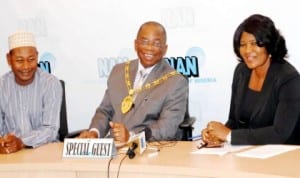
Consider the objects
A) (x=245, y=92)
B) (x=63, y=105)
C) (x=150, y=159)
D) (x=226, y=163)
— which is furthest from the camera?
(x=63, y=105)

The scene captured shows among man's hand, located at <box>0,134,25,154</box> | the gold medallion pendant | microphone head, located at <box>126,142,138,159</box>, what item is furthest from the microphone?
the gold medallion pendant

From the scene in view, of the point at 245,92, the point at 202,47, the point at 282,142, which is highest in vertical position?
the point at 202,47

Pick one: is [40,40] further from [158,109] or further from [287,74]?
[287,74]

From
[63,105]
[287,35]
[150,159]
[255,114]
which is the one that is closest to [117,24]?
[63,105]

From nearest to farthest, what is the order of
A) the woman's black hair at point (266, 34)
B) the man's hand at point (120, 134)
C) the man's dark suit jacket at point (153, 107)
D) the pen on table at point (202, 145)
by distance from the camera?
the pen on table at point (202, 145), the man's hand at point (120, 134), the woman's black hair at point (266, 34), the man's dark suit jacket at point (153, 107)

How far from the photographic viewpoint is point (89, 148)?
271 centimetres

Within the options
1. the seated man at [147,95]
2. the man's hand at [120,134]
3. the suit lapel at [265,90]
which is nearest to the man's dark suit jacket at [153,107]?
the seated man at [147,95]

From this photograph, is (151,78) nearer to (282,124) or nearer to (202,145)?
(202,145)

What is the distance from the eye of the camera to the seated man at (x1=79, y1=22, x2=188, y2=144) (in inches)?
135

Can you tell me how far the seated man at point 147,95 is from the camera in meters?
3.43

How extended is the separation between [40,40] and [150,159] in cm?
261

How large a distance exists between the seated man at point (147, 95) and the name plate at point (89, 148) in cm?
54

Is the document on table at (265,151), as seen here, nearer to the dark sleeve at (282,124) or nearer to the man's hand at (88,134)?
the dark sleeve at (282,124)

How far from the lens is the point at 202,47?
4285 mm
